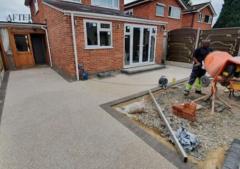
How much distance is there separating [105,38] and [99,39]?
42 centimetres

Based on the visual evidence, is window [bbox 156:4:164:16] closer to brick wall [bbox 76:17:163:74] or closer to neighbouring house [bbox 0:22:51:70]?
brick wall [bbox 76:17:163:74]

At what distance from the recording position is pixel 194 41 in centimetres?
815

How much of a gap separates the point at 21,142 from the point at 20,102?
2003mm

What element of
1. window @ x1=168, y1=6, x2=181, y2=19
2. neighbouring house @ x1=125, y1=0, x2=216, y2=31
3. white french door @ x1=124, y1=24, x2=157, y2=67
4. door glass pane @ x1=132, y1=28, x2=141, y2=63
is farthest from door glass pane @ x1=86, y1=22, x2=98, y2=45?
window @ x1=168, y1=6, x2=181, y2=19

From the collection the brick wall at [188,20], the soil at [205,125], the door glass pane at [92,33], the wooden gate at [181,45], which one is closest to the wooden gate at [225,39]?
the wooden gate at [181,45]

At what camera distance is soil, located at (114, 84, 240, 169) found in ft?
6.97

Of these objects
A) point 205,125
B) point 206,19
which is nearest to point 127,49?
point 205,125

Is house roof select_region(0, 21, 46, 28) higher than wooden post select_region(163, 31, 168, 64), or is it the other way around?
house roof select_region(0, 21, 46, 28)

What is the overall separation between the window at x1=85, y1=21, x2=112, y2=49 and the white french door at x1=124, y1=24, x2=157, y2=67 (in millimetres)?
1105

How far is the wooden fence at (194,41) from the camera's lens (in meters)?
6.84

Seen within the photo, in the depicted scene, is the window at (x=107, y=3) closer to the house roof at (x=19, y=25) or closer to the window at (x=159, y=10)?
the house roof at (x=19, y=25)

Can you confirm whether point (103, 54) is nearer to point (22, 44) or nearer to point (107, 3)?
point (22, 44)

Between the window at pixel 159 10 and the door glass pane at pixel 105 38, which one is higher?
the window at pixel 159 10

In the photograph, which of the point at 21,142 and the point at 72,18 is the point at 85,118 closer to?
the point at 21,142
